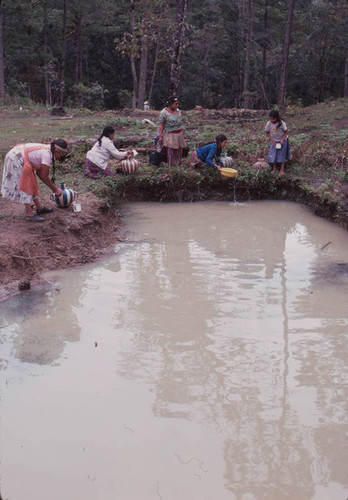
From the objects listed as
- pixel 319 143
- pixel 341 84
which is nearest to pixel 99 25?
pixel 341 84

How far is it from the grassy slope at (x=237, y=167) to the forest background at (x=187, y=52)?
248 inches

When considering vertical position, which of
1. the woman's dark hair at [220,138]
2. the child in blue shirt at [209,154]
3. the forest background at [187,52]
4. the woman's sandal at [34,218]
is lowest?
the woman's sandal at [34,218]

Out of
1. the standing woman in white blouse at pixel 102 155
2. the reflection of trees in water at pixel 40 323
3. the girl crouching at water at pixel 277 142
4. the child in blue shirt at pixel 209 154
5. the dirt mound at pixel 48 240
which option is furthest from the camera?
the girl crouching at water at pixel 277 142

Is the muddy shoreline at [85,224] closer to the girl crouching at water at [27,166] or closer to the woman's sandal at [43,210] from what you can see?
the woman's sandal at [43,210]

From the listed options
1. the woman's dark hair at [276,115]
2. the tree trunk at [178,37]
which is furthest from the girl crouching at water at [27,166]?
the tree trunk at [178,37]

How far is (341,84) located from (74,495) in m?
39.7

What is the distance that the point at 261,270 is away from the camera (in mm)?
7023

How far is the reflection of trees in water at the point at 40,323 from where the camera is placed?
4.82m

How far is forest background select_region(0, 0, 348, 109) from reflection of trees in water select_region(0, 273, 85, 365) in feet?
51.4

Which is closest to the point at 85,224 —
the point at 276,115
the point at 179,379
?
the point at 179,379

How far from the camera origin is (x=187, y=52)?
30109 mm

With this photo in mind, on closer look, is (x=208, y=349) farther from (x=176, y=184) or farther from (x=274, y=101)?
(x=274, y=101)

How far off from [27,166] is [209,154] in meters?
4.31

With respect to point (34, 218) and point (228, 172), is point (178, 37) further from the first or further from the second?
point (34, 218)
